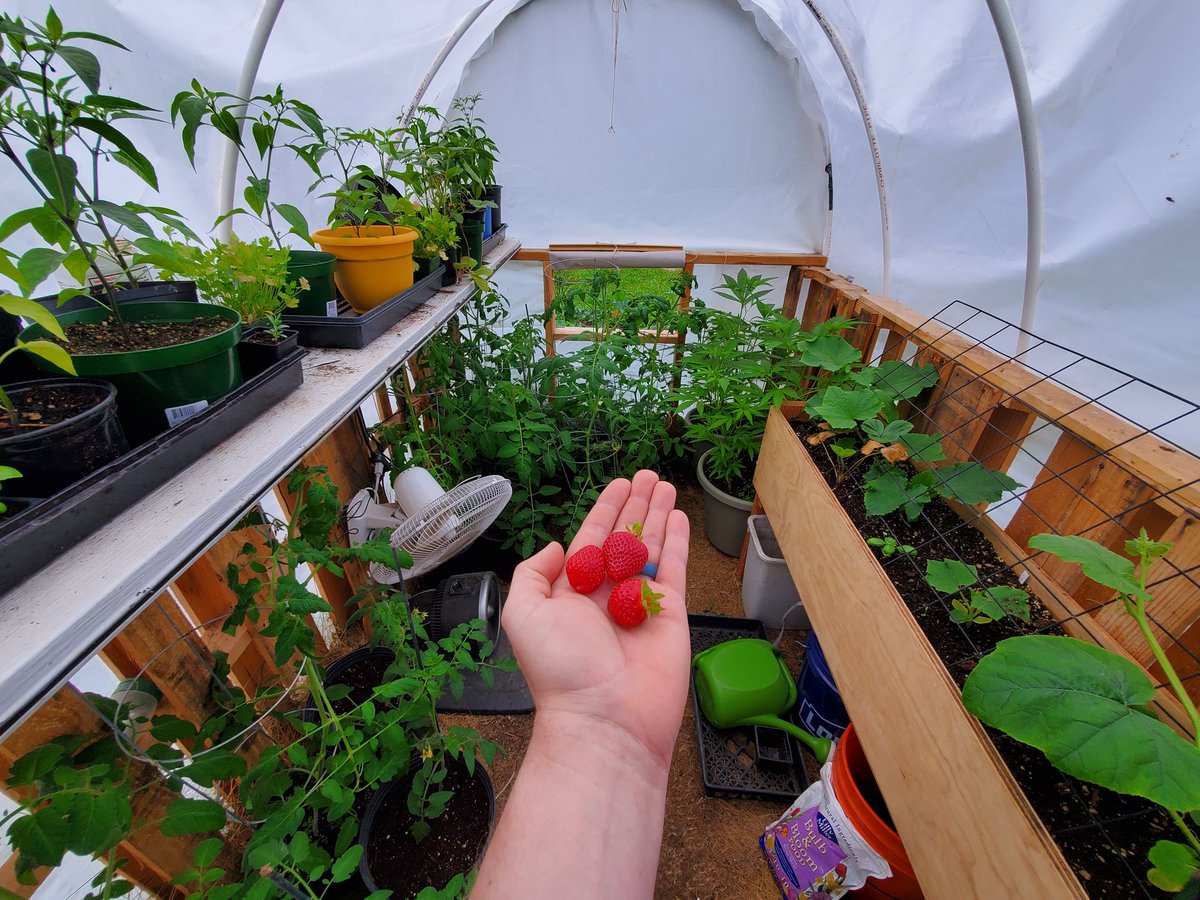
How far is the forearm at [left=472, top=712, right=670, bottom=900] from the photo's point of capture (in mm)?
722

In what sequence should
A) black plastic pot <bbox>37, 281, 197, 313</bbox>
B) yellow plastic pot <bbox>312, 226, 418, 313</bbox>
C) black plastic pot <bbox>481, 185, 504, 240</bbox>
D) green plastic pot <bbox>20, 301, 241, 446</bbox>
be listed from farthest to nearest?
black plastic pot <bbox>481, 185, 504, 240</bbox>
yellow plastic pot <bbox>312, 226, 418, 313</bbox>
black plastic pot <bbox>37, 281, 197, 313</bbox>
green plastic pot <bbox>20, 301, 241, 446</bbox>

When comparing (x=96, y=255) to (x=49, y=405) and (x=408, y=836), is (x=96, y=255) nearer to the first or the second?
(x=49, y=405)

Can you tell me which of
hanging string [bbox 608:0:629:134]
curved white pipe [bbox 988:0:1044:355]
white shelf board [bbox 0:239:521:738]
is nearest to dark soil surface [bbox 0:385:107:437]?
white shelf board [bbox 0:239:521:738]

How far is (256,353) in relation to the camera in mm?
945

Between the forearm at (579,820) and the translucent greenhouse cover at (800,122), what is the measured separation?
1.60m

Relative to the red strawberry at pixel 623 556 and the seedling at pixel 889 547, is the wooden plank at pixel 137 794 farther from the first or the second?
the seedling at pixel 889 547

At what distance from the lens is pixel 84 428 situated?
0.60 m

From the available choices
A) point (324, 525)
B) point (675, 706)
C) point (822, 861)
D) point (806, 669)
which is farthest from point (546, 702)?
point (806, 669)

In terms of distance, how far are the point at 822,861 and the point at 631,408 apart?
1.80m

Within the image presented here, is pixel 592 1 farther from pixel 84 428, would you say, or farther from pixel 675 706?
pixel 675 706

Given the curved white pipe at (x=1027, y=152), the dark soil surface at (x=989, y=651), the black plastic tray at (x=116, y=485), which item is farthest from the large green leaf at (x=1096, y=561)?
the black plastic tray at (x=116, y=485)

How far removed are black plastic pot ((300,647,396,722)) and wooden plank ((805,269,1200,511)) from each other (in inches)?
76.3

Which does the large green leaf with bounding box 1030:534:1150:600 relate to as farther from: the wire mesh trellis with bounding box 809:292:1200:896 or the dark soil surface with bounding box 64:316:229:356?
the dark soil surface with bounding box 64:316:229:356

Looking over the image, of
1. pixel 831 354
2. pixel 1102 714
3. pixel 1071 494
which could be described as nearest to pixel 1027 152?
pixel 831 354
